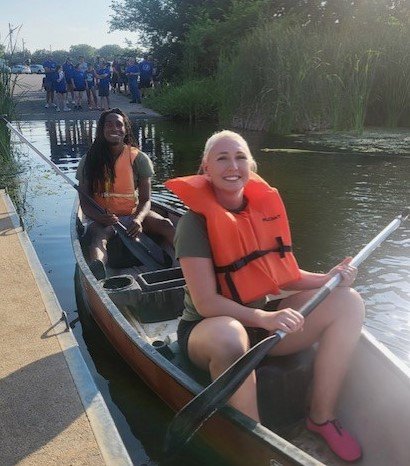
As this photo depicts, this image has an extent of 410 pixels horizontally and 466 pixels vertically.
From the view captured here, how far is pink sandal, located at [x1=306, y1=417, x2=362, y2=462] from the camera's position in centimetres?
222

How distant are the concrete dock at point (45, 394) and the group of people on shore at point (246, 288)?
1.63 ft

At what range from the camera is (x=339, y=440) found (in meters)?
2.24

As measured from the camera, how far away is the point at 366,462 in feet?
7.27

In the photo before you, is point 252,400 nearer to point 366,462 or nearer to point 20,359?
point 366,462

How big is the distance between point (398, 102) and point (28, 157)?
7872 mm

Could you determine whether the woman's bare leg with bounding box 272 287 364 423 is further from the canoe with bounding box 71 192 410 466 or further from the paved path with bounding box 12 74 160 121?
the paved path with bounding box 12 74 160 121

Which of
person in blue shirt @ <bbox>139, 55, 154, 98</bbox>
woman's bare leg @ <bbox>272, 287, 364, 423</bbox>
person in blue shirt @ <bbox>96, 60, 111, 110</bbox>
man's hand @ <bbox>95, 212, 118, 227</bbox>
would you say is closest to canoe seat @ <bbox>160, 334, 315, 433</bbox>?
woman's bare leg @ <bbox>272, 287, 364, 423</bbox>

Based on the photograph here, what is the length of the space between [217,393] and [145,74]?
19570 mm

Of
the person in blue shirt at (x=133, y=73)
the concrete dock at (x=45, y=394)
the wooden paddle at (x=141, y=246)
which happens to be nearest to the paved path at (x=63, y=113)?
the person in blue shirt at (x=133, y=73)

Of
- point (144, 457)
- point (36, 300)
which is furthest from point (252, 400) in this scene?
point (36, 300)

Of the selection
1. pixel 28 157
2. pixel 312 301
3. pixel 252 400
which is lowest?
pixel 28 157

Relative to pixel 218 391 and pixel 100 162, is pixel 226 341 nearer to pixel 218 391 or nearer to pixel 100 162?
pixel 218 391

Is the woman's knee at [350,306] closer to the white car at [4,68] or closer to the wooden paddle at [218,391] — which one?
the wooden paddle at [218,391]

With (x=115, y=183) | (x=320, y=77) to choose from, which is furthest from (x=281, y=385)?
(x=320, y=77)
